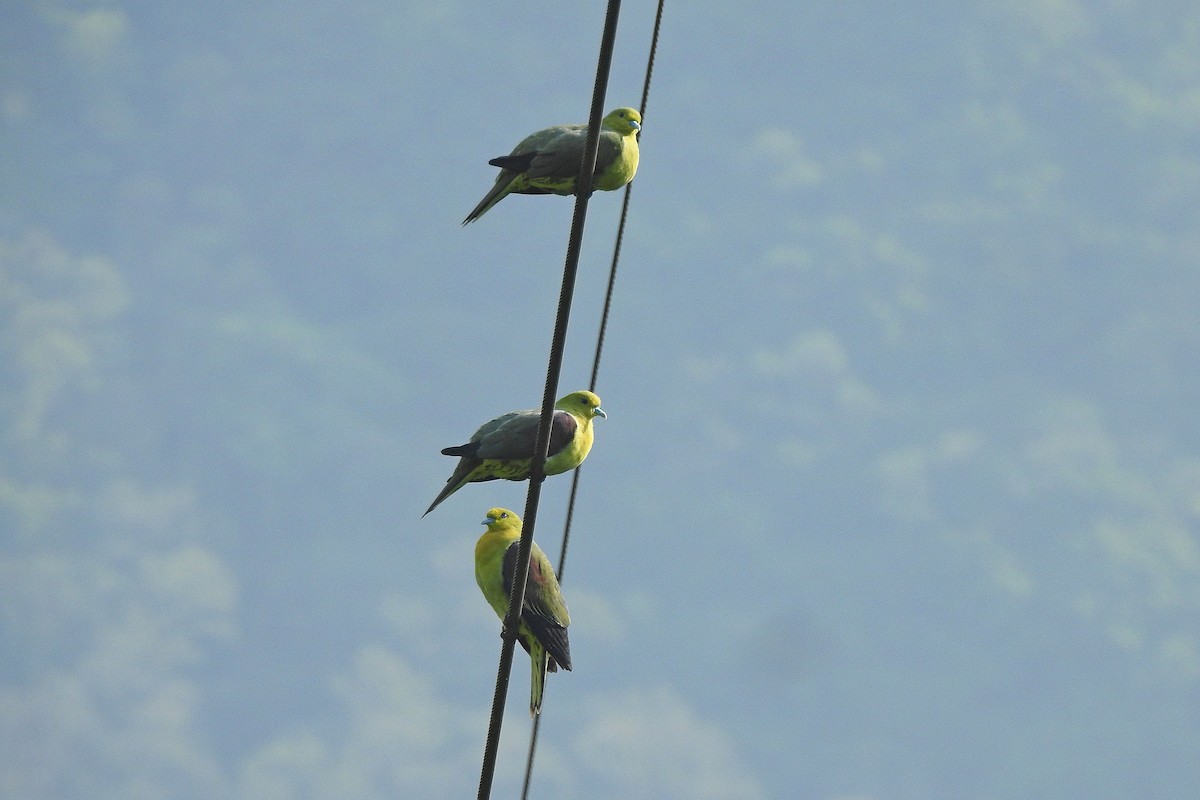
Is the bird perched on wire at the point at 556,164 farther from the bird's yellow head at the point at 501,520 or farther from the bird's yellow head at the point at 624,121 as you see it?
the bird's yellow head at the point at 501,520

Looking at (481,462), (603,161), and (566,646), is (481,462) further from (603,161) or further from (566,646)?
(603,161)

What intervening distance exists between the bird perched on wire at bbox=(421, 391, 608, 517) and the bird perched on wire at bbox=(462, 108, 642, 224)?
52.5 inches

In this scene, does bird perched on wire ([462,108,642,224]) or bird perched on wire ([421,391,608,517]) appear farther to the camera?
bird perched on wire ([462,108,642,224])

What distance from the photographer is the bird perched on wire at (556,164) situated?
752 centimetres

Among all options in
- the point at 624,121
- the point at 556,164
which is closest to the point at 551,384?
the point at 556,164

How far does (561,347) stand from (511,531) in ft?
11.2

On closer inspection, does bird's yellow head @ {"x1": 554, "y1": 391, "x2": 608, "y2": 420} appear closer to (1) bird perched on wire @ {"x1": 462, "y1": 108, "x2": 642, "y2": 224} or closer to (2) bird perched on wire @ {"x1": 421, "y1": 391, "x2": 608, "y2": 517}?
(2) bird perched on wire @ {"x1": 421, "y1": 391, "x2": 608, "y2": 517}

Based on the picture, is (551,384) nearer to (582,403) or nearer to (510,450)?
(510,450)

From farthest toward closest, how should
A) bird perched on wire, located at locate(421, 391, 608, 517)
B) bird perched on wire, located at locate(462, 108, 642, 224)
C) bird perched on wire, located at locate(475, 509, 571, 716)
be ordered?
1. bird perched on wire, located at locate(475, 509, 571, 716)
2. bird perched on wire, located at locate(462, 108, 642, 224)
3. bird perched on wire, located at locate(421, 391, 608, 517)

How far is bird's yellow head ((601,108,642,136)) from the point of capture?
843 centimetres

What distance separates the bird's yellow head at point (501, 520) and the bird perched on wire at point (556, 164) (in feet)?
6.46

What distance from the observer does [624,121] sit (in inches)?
334

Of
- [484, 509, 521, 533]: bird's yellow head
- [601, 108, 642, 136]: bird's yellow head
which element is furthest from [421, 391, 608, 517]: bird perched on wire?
[601, 108, 642, 136]: bird's yellow head

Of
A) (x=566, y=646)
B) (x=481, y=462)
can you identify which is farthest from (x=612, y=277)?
(x=566, y=646)
